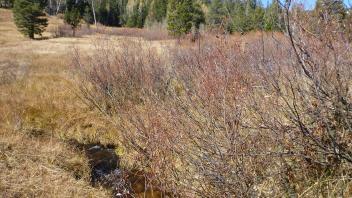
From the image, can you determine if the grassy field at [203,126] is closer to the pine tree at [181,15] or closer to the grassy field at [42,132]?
the grassy field at [42,132]

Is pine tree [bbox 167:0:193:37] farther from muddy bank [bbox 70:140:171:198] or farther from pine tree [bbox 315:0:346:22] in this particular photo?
pine tree [bbox 315:0:346:22]

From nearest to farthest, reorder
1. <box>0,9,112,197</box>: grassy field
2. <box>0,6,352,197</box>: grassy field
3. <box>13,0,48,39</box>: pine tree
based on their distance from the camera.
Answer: <box>0,6,352,197</box>: grassy field → <box>0,9,112,197</box>: grassy field → <box>13,0,48,39</box>: pine tree

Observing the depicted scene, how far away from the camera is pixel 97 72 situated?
1037 cm

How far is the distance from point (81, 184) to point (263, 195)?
325 centimetres

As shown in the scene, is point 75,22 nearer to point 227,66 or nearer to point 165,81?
point 165,81

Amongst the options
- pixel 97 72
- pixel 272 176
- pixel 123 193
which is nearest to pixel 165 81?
pixel 97 72

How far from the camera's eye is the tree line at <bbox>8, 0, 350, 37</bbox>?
373cm

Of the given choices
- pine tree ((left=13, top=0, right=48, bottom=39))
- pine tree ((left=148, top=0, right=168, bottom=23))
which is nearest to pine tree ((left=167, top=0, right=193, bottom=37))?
pine tree ((left=13, top=0, right=48, bottom=39))

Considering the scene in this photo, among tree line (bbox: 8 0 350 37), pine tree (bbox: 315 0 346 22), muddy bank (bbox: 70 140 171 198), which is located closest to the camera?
pine tree (bbox: 315 0 346 22)

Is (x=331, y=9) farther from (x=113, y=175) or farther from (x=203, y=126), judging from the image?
(x=113, y=175)

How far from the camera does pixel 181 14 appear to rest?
34688 millimetres

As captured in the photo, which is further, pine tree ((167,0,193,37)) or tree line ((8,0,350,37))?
pine tree ((167,0,193,37))

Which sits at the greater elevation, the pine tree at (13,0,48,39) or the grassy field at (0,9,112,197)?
the pine tree at (13,0,48,39)

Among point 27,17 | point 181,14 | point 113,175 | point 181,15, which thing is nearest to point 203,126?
point 113,175
